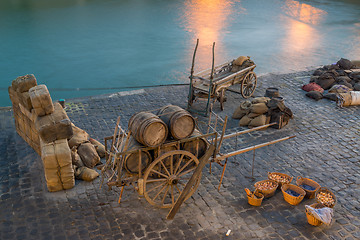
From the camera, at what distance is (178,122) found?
6.06 metres

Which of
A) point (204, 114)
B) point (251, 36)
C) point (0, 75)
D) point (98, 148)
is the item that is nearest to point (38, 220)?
point (98, 148)

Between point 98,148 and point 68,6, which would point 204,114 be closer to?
point 98,148

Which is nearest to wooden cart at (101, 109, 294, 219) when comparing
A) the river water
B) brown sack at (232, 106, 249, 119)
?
brown sack at (232, 106, 249, 119)

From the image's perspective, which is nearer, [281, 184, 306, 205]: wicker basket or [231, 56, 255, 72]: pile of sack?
[281, 184, 306, 205]: wicker basket

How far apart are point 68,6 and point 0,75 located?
12424 mm

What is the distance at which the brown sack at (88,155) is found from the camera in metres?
7.58

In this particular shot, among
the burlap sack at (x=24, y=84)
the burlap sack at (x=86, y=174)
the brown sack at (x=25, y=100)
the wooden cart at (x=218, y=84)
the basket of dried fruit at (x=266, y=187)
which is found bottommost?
the burlap sack at (x=86, y=174)

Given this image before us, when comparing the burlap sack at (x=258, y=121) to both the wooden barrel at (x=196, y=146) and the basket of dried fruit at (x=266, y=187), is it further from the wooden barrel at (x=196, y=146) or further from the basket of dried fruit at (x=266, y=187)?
the wooden barrel at (x=196, y=146)

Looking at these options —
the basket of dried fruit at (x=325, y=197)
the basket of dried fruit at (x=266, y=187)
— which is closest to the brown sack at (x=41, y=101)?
the basket of dried fruit at (x=266, y=187)

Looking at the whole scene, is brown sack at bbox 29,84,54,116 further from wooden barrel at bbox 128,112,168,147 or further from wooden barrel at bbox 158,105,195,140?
wooden barrel at bbox 158,105,195,140

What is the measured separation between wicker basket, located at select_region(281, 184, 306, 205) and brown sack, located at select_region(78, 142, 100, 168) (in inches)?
147

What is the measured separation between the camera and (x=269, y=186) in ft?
22.8

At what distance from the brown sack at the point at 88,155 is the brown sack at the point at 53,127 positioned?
58 cm

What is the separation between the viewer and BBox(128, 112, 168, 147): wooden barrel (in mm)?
5801
